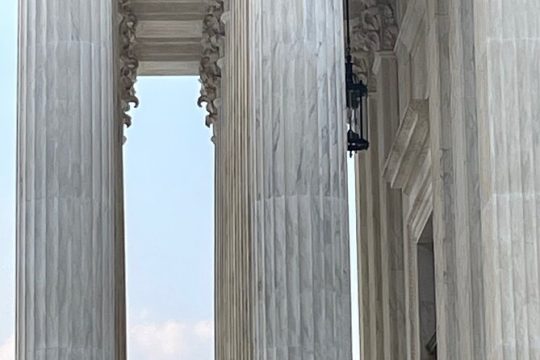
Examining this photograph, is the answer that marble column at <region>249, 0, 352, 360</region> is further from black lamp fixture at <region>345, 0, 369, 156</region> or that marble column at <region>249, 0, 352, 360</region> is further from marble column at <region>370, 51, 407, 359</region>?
marble column at <region>370, 51, 407, 359</region>

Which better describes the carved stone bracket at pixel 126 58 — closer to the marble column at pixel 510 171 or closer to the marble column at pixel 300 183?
the marble column at pixel 300 183

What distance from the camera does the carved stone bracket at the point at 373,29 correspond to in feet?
155

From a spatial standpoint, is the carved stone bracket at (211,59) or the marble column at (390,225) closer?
the carved stone bracket at (211,59)

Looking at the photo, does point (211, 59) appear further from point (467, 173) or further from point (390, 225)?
point (467, 173)

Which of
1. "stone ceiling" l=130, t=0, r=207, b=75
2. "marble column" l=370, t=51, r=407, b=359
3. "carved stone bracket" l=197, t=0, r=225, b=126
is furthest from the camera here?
"stone ceiling" l=130, t=0, r=207, b=75

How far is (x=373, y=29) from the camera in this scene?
4744cm

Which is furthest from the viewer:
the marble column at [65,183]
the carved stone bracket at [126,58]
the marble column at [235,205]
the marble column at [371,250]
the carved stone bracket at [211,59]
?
the marble column at [371,250]

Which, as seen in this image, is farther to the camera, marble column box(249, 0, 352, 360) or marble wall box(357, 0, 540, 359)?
marble column box(249, 0, 352, 360)

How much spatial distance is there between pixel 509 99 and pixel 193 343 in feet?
97.3

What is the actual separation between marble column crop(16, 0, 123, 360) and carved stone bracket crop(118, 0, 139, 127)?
13.6 metres

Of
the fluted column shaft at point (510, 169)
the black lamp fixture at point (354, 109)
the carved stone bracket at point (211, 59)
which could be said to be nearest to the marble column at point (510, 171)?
the fluted column shaft at point (510, 169)

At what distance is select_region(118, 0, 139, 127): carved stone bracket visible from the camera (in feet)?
154

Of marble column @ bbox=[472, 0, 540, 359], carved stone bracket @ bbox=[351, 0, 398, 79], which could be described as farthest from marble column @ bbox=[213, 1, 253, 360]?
marble column @ bbox=[472, 0, 540, 359]

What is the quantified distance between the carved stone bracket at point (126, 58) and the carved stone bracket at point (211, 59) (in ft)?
4.38
